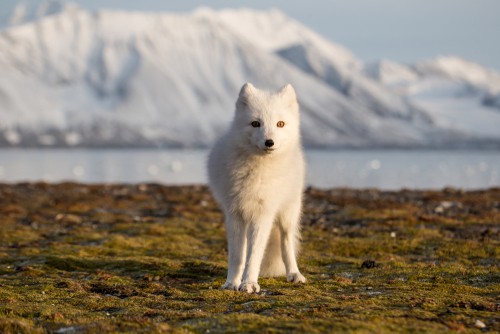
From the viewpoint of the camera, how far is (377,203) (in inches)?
1288

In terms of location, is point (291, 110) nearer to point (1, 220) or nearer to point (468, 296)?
point (468, 296)

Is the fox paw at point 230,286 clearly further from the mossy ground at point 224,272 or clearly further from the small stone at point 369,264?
the small stone at point 369,264

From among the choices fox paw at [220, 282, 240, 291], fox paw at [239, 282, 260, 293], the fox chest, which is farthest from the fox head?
fox paw at [220, 282, 240, 291]

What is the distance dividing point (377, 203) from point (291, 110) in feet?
67.8

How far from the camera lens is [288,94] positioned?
42.2 feet

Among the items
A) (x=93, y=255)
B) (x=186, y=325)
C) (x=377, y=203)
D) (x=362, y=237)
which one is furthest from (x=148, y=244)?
(x=377, y=203)

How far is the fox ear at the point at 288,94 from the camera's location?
12.7m

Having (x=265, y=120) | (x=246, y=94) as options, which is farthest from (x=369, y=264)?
(x=246, y=94)

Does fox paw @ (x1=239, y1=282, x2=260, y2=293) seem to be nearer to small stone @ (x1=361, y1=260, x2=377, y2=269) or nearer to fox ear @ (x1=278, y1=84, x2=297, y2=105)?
fox ear @ (x1=278, y1=84, x2=297, y2=105)

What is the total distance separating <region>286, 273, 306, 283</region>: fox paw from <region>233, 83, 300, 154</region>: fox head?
285 centimetres

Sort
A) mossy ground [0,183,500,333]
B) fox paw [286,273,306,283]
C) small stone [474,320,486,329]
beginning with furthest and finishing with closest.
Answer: fox paw [286,273,306,283]
mossy ground [0,183,500,333]
small stone [474,320,486,329]

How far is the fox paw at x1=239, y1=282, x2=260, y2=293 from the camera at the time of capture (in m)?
12.5

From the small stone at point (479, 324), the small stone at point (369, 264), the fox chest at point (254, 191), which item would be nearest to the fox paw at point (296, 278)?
the fox chest at point (254, 191)

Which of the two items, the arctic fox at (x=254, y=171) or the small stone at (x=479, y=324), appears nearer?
the small stone at (x=479, y=324)
